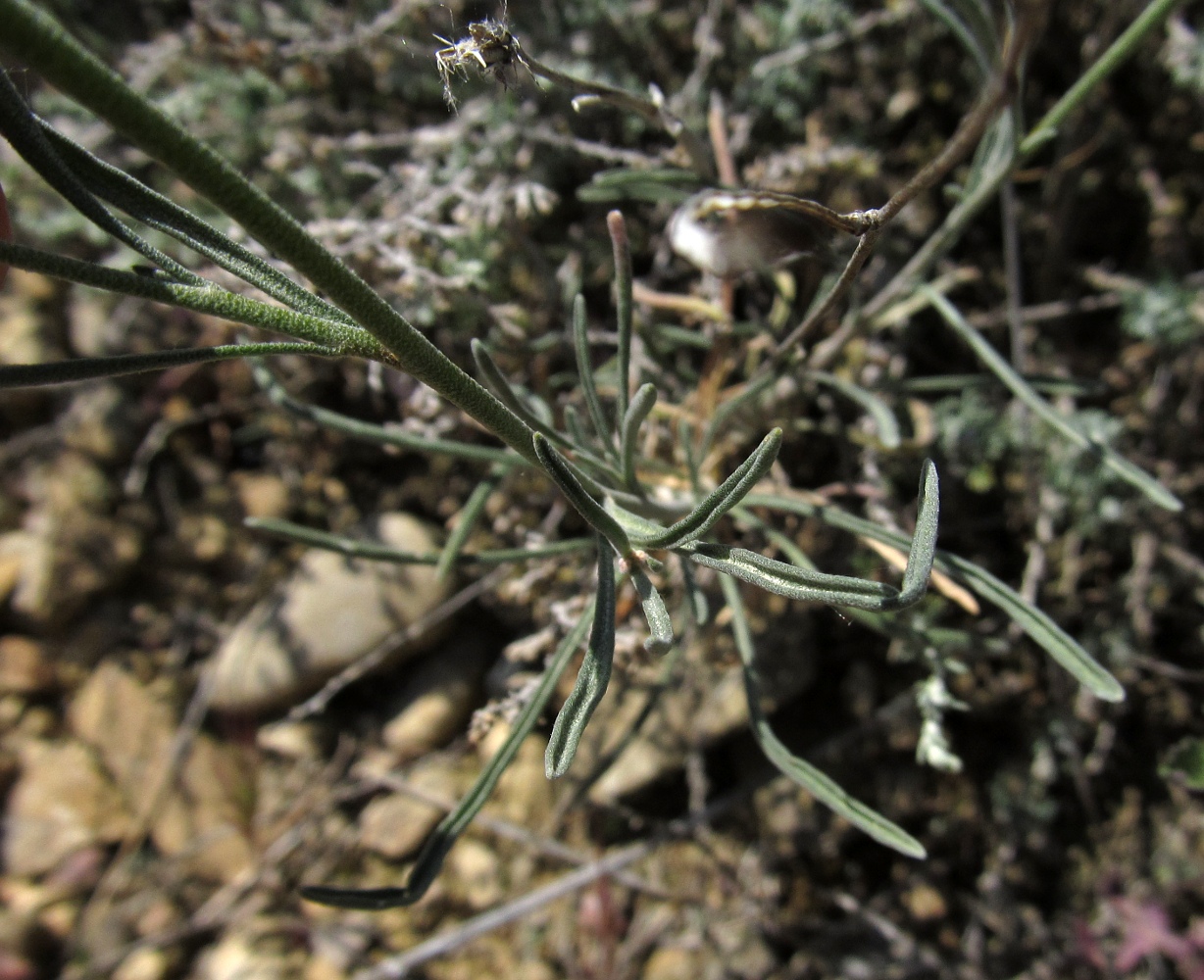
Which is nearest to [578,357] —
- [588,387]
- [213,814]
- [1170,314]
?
[588,387]

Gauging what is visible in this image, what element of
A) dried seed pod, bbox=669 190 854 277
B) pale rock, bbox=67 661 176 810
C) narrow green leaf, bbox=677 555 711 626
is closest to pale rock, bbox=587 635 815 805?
narrow green leaf, bbox=677 555 711 626

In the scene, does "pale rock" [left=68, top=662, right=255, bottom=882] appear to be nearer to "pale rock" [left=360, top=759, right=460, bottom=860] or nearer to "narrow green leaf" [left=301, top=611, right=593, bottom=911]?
"pale rock" [left=360, top=759, right=460, bottom=860]

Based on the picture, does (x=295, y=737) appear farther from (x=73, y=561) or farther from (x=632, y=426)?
(x=632, y=426)

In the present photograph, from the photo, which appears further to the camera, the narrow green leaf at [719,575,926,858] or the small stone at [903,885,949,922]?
the small stone at [903,885,949,922]

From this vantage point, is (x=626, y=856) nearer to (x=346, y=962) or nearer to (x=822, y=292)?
(x=346, y=962)

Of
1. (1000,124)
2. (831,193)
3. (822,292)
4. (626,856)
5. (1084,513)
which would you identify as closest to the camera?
(1000,124)

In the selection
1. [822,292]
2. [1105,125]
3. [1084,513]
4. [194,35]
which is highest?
[194,35]

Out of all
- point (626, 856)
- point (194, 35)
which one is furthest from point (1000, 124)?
point (194, 35)
